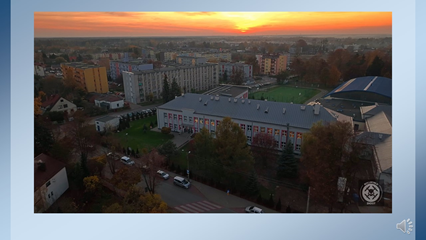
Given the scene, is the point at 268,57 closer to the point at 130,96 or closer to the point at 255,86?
the point at 255,86

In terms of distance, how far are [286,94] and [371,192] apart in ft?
38.8

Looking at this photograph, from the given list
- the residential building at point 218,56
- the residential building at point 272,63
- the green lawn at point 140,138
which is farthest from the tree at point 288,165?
the residential building at point 272,63

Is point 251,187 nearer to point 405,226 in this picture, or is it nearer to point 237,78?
point 405,226

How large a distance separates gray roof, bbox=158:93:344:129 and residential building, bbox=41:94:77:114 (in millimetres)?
3421

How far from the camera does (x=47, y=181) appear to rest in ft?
17.9

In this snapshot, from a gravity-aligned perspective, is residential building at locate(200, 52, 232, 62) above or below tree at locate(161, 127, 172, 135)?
above

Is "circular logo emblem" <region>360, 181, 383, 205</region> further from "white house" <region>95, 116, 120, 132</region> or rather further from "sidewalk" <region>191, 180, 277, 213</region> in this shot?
"white house" <region>95, 116, 120, 132</region>

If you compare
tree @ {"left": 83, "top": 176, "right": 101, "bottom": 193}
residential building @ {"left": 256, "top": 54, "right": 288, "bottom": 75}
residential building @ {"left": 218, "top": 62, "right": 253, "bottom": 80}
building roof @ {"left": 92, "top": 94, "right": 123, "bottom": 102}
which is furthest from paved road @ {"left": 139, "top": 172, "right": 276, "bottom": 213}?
residential building @ {"left": 256, "top": 54, "right": 288, "bottom": 75}

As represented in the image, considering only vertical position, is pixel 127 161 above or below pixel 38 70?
below

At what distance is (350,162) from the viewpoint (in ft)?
15.9

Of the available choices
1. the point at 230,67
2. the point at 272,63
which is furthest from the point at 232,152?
the point at 272,63

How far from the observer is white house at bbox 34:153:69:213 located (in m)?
5.07

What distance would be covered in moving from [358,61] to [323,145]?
12058 mm

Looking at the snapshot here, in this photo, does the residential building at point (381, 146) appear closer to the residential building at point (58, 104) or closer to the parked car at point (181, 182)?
the parked car at point (181, 182)
